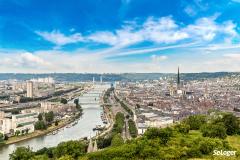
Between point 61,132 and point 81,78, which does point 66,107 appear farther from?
point 81,78

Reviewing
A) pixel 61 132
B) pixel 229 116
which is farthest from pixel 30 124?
pixel 229 116

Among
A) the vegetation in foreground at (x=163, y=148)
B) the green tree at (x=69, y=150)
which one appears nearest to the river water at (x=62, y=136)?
the green tree at (x=69, y=150)

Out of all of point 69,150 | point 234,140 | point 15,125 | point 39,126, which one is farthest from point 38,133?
point 234,140

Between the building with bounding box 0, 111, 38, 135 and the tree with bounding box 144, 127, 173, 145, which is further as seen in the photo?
the building with bounding box 0, 111, 38, 135

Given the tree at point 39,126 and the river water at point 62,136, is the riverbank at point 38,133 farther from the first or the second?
the river water at point 62,136

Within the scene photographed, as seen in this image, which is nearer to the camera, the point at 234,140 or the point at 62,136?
the point at 234,140

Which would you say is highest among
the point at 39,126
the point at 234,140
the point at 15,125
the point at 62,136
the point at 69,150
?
the point at 234,140

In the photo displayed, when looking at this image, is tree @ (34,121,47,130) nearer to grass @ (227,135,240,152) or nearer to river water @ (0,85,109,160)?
river water @ (0,85,109,160)

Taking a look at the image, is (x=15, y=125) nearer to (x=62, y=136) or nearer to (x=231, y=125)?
(x=62, y=136)

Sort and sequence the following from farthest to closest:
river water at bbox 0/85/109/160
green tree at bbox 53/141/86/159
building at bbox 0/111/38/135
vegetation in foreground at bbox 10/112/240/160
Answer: building at bbox 0/111/38/135
river water at bbox 0/85/109/160
green tree at bbox 53/141/86/159
vegetation in foreground at bbox 10/112/240/160

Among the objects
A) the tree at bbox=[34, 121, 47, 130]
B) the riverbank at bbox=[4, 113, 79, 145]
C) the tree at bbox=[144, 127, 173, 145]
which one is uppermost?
the tree at bbox=[144, 127, 173, 145]

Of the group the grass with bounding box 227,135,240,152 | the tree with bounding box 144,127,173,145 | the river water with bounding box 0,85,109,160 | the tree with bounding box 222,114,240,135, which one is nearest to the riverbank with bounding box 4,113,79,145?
the river water with bounding box 0,85,109,160
